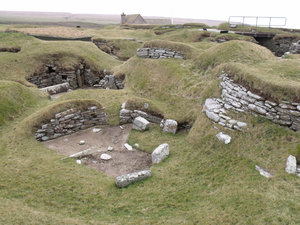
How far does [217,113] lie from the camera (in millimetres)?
11531

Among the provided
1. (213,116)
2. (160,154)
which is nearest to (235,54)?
(213,116)

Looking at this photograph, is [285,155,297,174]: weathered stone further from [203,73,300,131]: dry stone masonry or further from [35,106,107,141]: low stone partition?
[35,106,107,141]: low stone partition

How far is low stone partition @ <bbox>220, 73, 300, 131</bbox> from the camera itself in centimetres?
915

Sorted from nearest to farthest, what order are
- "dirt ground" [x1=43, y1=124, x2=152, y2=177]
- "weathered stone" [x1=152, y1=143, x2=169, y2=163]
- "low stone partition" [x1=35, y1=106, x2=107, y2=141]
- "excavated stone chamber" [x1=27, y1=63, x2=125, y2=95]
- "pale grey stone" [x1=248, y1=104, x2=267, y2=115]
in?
"pale grey stone" [x1=248, y1=104, x2=267, y2=115]
"weathered stone" [x1=152, y1=143, x2=169, y2=163]
"dirt ground" [x1=43, y1=124, x2=152, y2=177]
"low stone partition" [x1=35, y1=106, x2=107, y2=141]
"excavated stone chamber" [x1=27, y1=63, x2=125, y2=95]

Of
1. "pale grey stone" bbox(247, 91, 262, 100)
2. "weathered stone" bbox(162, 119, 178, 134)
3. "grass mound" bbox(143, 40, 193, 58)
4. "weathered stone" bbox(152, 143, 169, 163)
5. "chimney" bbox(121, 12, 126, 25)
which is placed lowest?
"weathered stone" bbox(152, 143, 169, 163)

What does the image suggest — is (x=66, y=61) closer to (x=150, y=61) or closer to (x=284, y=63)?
(x=150, y=61)

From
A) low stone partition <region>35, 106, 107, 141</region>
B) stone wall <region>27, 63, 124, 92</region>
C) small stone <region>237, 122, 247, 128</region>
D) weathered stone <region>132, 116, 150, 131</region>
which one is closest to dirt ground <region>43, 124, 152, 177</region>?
low stone partition <region>35, 106, 107, 141</region>

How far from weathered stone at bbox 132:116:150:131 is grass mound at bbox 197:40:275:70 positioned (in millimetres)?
6113

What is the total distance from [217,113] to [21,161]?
956cm

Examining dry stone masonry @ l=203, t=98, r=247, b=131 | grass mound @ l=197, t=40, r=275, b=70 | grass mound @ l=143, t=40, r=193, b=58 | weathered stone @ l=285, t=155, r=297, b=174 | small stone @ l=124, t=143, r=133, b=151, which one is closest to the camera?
weathered stone @ l=285, t=155, r=297, b=174

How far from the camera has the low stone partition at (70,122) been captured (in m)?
13.1

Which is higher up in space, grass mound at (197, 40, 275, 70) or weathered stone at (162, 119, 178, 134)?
grass mound at (197, 40, 275, 70)

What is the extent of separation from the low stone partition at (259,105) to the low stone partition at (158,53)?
7.73m

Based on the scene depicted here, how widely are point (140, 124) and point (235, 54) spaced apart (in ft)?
25.5
